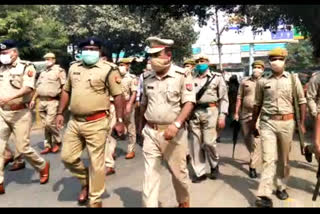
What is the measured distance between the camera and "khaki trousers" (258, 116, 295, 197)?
A: 14.6ft

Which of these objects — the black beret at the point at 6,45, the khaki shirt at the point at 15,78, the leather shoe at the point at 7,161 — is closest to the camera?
the black beret at the point at 6,45

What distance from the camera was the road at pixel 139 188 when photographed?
473 centimetres

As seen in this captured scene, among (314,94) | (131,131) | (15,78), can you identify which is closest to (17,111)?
(15,78)

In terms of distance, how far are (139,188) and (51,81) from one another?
299cm

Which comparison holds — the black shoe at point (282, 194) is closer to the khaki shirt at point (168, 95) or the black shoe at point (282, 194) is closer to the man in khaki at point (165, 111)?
the man in khaki at point (165, 111)

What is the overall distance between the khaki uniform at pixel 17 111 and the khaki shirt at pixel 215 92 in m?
2.13

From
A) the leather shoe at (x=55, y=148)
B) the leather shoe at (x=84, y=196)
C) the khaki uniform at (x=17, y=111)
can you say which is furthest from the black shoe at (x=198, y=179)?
the leather shoe at (x=55, y=148)

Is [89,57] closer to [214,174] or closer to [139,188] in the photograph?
[139,188]

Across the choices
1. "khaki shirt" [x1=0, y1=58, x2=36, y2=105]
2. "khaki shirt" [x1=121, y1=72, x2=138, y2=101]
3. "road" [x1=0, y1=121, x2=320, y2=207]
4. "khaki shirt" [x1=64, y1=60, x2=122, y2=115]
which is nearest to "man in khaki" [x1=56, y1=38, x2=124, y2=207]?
"khaki shirt" [x1=64, y1=60, x2=122, y2=115]

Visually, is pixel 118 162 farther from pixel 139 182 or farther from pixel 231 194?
pixel 231 194

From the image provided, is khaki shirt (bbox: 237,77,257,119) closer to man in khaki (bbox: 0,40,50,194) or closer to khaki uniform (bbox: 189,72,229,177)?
khaki uniform (bbox: 189,72,229,177)

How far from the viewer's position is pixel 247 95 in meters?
6.42
